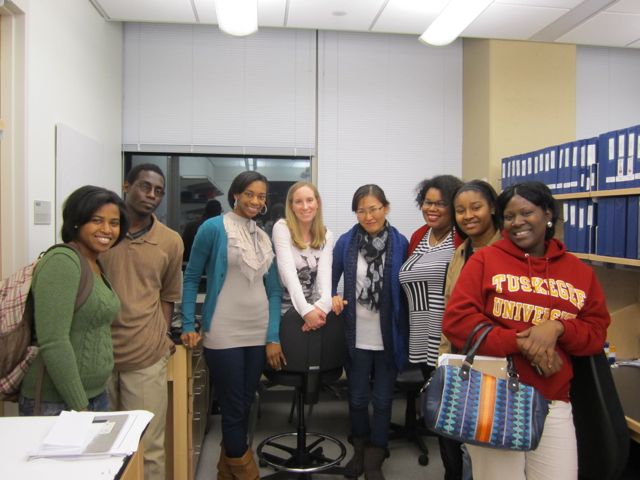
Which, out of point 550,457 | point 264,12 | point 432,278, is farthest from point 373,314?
point 264,12

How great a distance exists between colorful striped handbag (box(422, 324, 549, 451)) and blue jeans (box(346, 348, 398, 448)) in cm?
91

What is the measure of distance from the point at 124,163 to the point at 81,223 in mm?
2307

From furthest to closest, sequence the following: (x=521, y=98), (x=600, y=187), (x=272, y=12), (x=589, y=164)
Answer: (x=521, y=98) < (x=272, y=12) < (x=589, y=164) < (x=600, y=187)

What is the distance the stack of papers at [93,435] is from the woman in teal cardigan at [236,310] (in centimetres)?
79

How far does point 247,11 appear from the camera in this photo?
2.70m

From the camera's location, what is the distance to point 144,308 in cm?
174

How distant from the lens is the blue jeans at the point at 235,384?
79.9 inches

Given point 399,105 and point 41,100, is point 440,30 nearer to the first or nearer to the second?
point 399,105

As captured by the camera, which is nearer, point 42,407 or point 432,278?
point 42,407

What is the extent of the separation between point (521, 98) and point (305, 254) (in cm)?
239

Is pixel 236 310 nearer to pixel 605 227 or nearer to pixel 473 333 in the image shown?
pixel 473 333

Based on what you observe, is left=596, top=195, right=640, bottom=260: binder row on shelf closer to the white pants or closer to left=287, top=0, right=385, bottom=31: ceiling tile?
the white pants

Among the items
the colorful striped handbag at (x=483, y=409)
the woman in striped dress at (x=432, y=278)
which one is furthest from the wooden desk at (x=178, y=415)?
the colorful striped handbag at (x=483, y=409)

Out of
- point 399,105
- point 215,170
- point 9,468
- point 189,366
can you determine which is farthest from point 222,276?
point 399,105
